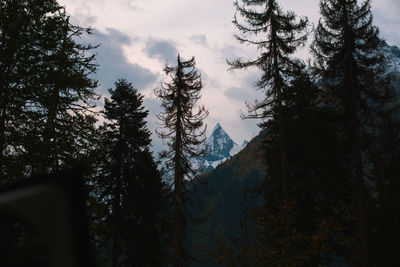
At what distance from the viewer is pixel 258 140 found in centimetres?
1684

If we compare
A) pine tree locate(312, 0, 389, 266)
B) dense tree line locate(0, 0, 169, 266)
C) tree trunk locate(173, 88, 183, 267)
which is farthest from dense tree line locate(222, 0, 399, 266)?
dense tree line locate(0, 0, 169, 266)

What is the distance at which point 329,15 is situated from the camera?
15.1 metres

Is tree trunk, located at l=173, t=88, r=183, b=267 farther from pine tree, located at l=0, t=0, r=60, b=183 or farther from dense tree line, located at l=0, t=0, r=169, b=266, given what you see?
pine tree, located at l=0, t=0, r=60, b=183

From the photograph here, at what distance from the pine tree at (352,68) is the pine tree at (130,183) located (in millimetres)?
12084

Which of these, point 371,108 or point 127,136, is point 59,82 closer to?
point 127,136

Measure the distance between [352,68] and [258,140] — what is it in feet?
20.2

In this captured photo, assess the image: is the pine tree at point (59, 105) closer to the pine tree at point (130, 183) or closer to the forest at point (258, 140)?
A: the forest at point (258, 140)

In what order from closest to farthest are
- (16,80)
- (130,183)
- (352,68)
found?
(16,80), (352,68), (130,183)

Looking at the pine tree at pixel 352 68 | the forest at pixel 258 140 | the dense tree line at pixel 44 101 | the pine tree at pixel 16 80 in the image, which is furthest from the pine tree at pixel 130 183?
the pine tree at pixel 352 68

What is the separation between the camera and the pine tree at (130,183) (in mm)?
19422

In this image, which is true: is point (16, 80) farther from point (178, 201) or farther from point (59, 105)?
point (178, 201)

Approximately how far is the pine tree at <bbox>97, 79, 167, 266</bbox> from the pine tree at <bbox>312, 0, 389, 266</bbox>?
39.6ft

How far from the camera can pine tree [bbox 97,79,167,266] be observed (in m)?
19.4

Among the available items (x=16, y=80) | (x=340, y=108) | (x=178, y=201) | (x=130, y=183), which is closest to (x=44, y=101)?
(x=16, y=80)
